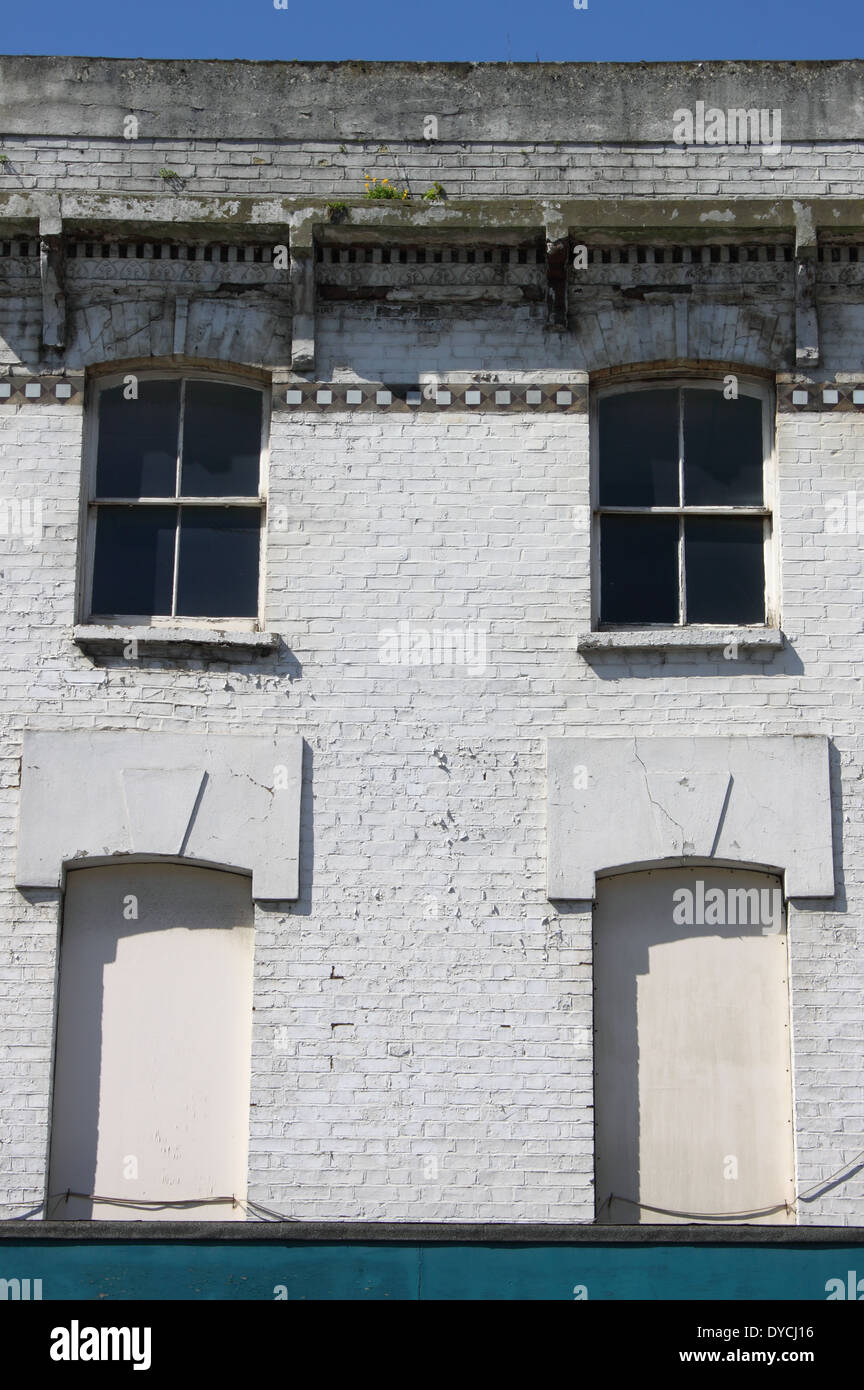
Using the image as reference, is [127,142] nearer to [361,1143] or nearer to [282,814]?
[282,814]

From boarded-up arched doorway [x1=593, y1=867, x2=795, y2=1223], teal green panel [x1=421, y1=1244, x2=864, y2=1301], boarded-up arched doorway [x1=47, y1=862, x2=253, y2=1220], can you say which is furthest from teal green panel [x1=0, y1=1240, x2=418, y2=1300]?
boarded-up arched doorway [x1=593, y1=867, x2=795, y2=1223]

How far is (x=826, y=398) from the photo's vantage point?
10797mm

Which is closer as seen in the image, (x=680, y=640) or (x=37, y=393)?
(x=680, y=640)

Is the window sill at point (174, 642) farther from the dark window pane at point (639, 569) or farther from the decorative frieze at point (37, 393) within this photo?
the dark window pane at point (639, 569)

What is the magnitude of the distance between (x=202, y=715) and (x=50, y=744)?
36.3 inches

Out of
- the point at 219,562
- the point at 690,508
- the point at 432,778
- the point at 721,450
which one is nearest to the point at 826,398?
the point at 721,450

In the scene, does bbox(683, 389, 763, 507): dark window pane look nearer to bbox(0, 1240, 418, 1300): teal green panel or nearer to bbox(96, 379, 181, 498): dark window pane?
bbox(96, 379, 181, 498): dark window pane

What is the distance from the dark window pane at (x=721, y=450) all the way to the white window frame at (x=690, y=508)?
0.05 m

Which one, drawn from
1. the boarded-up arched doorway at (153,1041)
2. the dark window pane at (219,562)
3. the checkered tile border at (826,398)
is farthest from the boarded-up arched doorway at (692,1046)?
the checkered tile border at (826,398)

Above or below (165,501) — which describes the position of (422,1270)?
below

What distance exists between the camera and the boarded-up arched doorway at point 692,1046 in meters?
9.79

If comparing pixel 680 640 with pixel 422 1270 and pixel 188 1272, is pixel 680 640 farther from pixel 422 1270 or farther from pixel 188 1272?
pixel 188 1272

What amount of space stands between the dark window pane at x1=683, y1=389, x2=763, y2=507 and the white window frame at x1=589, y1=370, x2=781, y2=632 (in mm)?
50

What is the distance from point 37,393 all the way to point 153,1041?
414 cm
